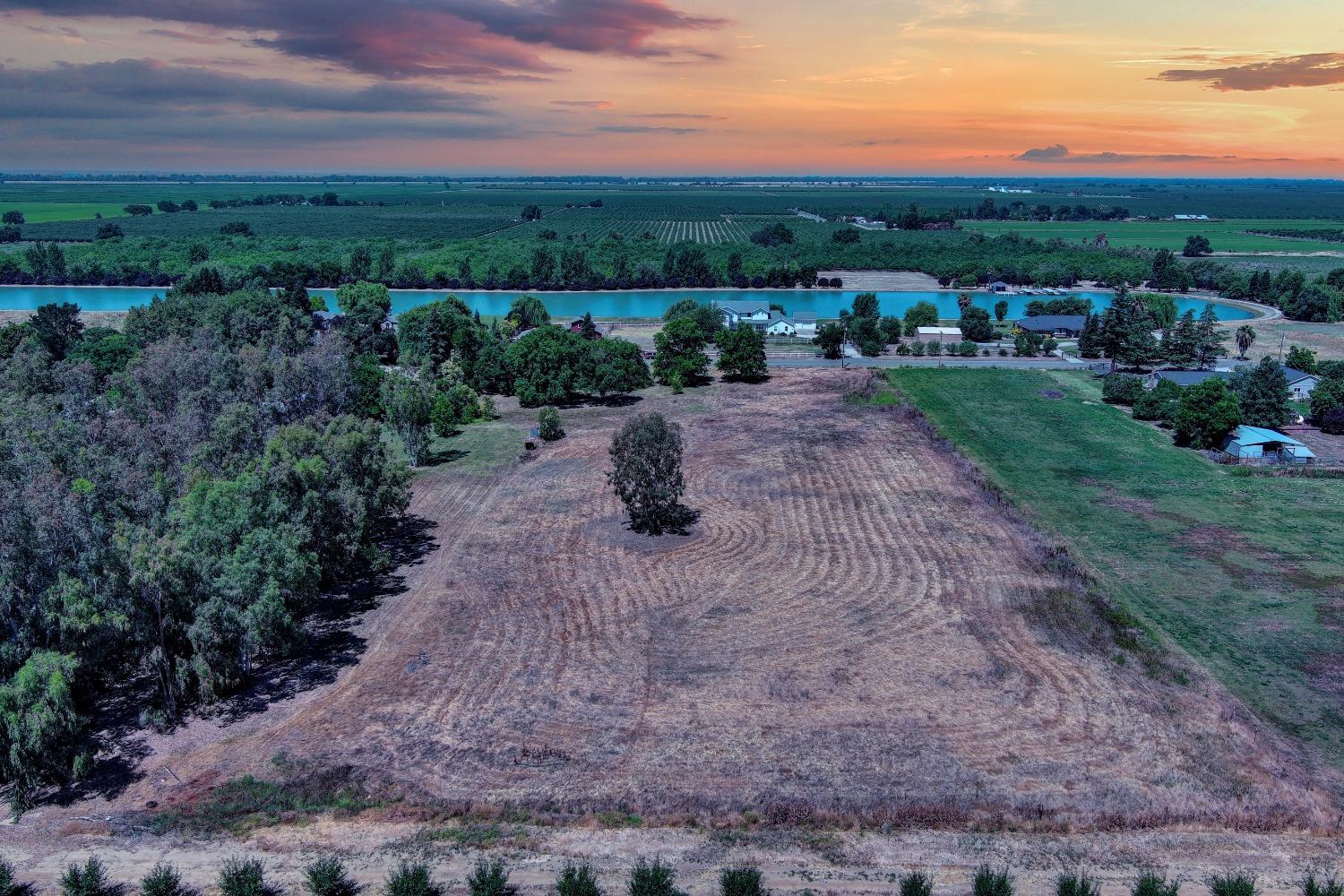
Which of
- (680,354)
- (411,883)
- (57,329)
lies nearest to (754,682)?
(411,883)

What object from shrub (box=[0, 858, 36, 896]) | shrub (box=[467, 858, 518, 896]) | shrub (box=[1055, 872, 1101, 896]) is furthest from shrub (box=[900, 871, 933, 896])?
shrub (box=[0, 858, 36, 896])

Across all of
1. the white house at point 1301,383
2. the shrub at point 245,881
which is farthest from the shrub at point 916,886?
the white house at point 1301,383

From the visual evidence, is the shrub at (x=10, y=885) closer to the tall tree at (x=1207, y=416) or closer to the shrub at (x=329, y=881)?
the shrub at (x=329, y=881)

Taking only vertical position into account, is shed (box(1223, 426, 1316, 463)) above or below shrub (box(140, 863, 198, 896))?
above

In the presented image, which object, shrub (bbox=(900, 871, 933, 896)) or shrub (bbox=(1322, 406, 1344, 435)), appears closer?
shrub (bbox=(900, 871, 933, 896))

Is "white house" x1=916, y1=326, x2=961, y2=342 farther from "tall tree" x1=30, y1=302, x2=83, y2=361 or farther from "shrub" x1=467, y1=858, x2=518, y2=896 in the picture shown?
"shrub" x1=467, y1=858, x2=518, y2=896

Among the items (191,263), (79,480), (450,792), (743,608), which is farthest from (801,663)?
(191,263)
